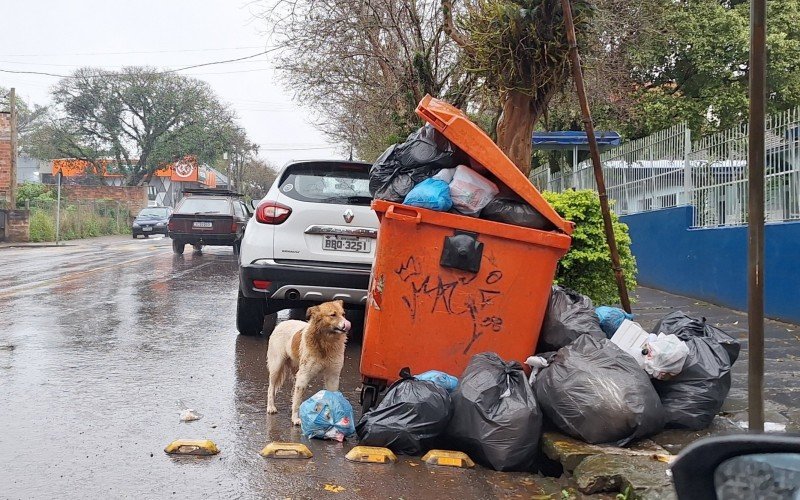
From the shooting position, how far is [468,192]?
5328mm

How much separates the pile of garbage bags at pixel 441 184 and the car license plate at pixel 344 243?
1.82 m

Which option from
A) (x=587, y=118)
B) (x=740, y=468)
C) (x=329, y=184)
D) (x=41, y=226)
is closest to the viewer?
(x=740, y=468)

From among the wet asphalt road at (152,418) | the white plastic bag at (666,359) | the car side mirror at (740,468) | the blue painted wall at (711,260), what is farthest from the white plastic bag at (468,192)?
the blue painted wall at (711,260)

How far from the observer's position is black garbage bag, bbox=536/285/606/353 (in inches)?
214

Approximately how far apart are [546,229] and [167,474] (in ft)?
9.67

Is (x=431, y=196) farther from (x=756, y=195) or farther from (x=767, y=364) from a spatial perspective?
(x=767, y=364)

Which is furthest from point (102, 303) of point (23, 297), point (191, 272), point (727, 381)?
point (727, 381)

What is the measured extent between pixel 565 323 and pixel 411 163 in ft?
5.17

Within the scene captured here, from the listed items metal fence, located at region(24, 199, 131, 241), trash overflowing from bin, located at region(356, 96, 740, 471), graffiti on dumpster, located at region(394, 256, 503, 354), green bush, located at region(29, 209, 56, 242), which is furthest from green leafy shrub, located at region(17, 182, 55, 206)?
graffiti on dumpster, located at region(394, 256, 503, 354)

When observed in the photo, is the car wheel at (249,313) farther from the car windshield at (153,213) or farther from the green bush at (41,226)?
the car windshield at (153,213)

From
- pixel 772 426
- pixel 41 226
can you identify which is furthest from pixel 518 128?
pixel 41 226

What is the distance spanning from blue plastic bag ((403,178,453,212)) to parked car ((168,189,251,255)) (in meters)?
16.6

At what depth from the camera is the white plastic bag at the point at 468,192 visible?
5.32 meters

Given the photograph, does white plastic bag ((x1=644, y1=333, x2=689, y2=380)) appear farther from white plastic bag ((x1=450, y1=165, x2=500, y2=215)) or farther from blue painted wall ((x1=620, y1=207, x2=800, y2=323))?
blue painted wall ((x1=620, y1=207, x2=800, y2=323))
